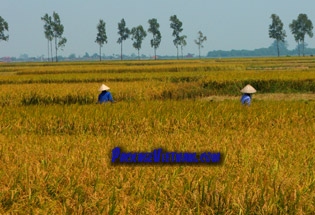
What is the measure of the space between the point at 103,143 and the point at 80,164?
1.33 metres

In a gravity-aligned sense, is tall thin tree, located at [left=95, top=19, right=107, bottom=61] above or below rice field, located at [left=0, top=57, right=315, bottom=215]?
above

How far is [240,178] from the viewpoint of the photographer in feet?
11.7

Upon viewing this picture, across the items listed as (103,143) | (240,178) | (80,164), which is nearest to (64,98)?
(103,143)

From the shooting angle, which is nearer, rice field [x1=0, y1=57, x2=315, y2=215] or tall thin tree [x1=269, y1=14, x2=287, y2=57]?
rice field [x1=0, y1=57, x2=315, y2=215]

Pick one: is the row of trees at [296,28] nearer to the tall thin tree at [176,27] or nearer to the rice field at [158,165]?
the tall thin tree at [176,27]
